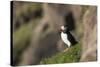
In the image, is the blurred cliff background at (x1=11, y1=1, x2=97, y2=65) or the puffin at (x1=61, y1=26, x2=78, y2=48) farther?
the puffin at (x1=61, y1=26, x2=78, y2=48)

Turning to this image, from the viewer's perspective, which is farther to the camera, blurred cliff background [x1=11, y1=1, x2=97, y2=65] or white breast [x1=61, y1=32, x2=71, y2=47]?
white breast [x1=61, y1=32, x2=71, y2=47]

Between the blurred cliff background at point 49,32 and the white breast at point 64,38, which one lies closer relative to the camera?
the blurred cliff background at point 49,32

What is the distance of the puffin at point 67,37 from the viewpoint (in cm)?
223

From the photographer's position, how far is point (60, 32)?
2221 millimetres

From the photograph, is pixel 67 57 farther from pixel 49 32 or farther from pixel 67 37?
pixel 49 32

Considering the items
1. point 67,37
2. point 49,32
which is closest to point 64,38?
point 67,37

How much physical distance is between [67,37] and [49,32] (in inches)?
8.1

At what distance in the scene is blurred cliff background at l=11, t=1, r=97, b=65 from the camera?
2068mm

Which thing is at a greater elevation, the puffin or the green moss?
the puffin

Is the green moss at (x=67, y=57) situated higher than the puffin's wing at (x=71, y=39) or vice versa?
the puffin's wing at (x=71, y=39)

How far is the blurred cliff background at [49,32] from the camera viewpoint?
81.4 inches

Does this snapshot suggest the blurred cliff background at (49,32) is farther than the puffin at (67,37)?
No

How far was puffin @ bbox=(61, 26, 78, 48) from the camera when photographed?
7.32 feet
